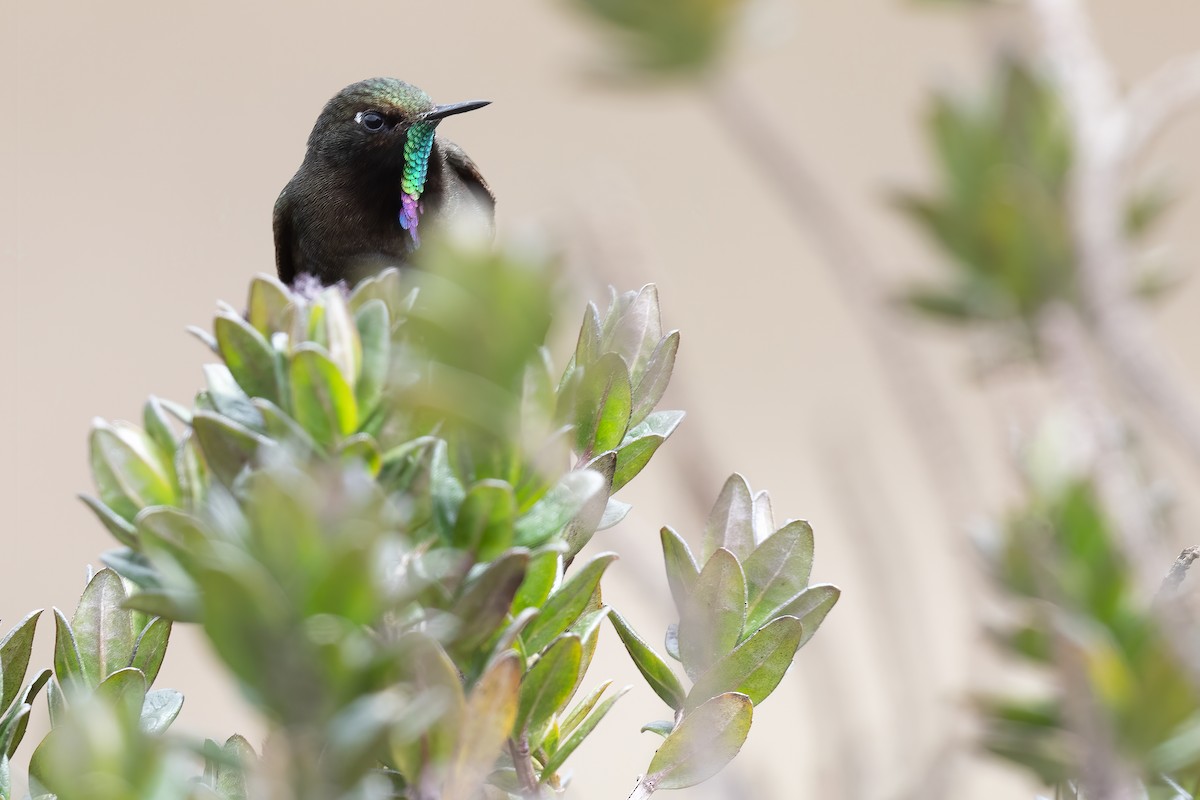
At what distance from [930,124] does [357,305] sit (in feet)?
0.93

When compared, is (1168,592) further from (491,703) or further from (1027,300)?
(491,703)

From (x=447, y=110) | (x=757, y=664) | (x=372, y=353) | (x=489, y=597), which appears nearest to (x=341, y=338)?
(x=372, y=353)

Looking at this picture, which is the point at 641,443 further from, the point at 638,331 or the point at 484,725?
the point at 484,725

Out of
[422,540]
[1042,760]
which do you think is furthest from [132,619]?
[1042,760]

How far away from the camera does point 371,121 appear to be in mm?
1806

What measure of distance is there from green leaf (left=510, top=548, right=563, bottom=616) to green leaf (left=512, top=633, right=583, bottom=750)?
0.02 metres

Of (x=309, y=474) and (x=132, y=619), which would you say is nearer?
(x=309, y=474)

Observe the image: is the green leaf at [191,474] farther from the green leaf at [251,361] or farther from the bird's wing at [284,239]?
the bird's wing at [284,239]

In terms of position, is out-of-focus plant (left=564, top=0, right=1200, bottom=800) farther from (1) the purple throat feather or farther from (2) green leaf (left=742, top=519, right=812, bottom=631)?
(1) the purple throat feather

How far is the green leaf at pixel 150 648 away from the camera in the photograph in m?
0.59

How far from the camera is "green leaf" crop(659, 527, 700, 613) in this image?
540 mm

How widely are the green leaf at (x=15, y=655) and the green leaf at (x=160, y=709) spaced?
57 millimetres

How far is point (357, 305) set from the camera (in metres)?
0.52

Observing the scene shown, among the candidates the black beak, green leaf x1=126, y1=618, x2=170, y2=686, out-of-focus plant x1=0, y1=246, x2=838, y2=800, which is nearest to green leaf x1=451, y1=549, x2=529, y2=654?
out-of-focus plant x1=0, y1=246, x2=838, y2=800
